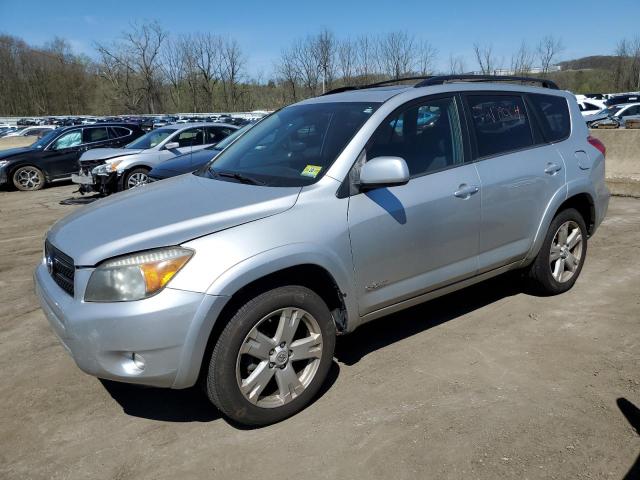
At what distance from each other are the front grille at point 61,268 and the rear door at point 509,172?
8.80 ft

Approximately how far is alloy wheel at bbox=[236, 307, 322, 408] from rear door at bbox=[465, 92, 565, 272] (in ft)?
5.06

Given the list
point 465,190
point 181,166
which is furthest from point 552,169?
point 181,166

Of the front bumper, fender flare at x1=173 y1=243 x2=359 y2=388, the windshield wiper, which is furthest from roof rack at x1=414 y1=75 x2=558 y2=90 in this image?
the front bumper

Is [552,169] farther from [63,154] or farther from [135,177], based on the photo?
[63,154]

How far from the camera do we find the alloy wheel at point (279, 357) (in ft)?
9.47

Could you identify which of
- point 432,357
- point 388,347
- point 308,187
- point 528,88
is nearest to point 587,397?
point 432,357

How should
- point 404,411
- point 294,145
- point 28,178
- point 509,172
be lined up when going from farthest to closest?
point 28,178
point 509,172
point 294,145
point 404,411

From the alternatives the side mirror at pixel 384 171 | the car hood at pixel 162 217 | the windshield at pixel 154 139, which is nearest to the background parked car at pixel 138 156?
the windshield at pixel 154 139

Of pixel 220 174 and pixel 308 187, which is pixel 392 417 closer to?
pixel 308 187

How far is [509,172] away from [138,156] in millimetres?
9054

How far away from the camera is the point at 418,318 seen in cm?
443

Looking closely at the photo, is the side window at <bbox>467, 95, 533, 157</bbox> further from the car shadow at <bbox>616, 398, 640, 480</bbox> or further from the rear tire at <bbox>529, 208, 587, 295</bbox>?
the car shadow at <bbox>616, 398, 640, 480</bbox>

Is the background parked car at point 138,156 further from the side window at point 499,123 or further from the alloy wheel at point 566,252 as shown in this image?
the alloy wheel at point 566,252

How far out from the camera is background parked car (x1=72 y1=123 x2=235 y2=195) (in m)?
11.1
